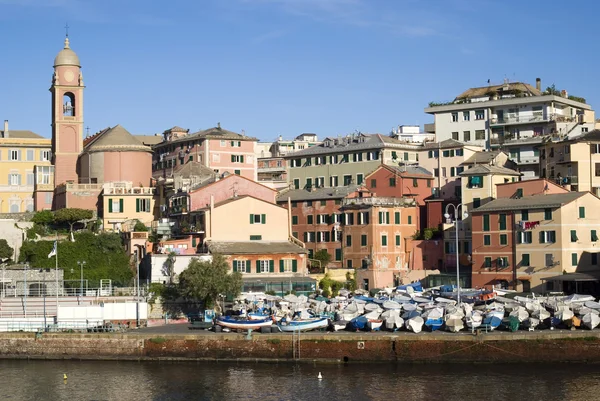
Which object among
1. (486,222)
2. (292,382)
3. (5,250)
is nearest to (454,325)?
(292,382)

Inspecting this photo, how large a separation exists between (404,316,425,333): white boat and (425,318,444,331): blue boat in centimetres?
62

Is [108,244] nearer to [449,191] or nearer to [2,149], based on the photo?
[2,149]

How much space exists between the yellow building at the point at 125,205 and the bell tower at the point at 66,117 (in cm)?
842

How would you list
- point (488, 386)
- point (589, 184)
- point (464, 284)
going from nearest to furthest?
point (488, 386) < point (464, 284) < point (589, 184)

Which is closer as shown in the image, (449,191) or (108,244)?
(108,244)

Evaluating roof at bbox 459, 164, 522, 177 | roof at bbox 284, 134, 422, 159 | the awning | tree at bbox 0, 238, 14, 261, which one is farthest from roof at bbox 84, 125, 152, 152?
the awning

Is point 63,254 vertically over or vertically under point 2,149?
under

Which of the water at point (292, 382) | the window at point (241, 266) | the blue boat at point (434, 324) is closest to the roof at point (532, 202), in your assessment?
the blue boat at point (434, 324)

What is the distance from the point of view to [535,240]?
83438 mm

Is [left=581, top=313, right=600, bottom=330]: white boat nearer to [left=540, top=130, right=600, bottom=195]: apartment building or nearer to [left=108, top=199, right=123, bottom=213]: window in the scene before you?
[left=540, top=130, right=600, bottom=195]: apartment building

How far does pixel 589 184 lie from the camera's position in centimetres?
9412

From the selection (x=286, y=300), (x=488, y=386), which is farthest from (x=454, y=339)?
(x=286, y=300)

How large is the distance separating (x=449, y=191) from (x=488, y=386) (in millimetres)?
42358

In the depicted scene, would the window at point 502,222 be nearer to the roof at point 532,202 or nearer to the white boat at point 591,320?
the roof at point 532,202
